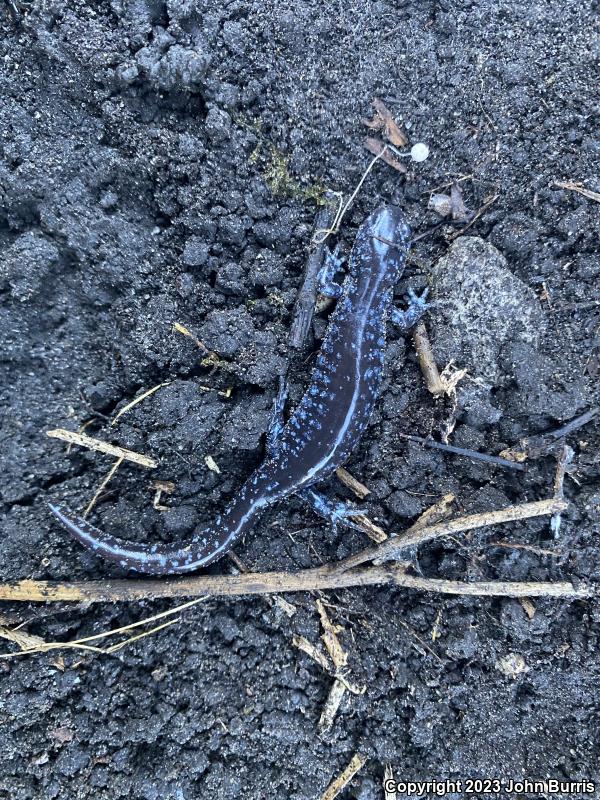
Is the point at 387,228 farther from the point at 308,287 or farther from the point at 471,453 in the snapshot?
the point at 471,453

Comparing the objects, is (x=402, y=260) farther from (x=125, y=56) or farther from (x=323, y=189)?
(x=125, y=56)

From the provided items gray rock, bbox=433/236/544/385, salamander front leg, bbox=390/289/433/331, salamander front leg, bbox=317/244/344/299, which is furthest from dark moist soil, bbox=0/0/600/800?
salamander front leg, bbox=317/244/344/299

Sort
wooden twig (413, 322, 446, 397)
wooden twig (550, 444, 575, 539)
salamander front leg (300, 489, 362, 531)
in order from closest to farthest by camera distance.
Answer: wooden twig (550, 444, 575, 539) < salamander front leg (300, 489, 362, 531) < wooden twig (413, 322, 446, 397)

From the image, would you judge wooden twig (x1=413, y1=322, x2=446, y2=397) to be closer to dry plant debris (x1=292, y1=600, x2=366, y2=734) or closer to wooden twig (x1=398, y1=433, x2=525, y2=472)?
wooden twig (x1=398, y1=433, x2=525, y2=472)

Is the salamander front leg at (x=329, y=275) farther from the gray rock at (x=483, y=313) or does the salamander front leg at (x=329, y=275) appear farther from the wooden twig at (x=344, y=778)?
the wooden twig at (x=344, y=778)

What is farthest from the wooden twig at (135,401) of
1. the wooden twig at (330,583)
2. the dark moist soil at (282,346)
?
the wooden twig at (330,583)

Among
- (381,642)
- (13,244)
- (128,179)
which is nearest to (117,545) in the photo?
(381,642)

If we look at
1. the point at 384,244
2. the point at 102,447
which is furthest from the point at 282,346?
the point at 102,447
